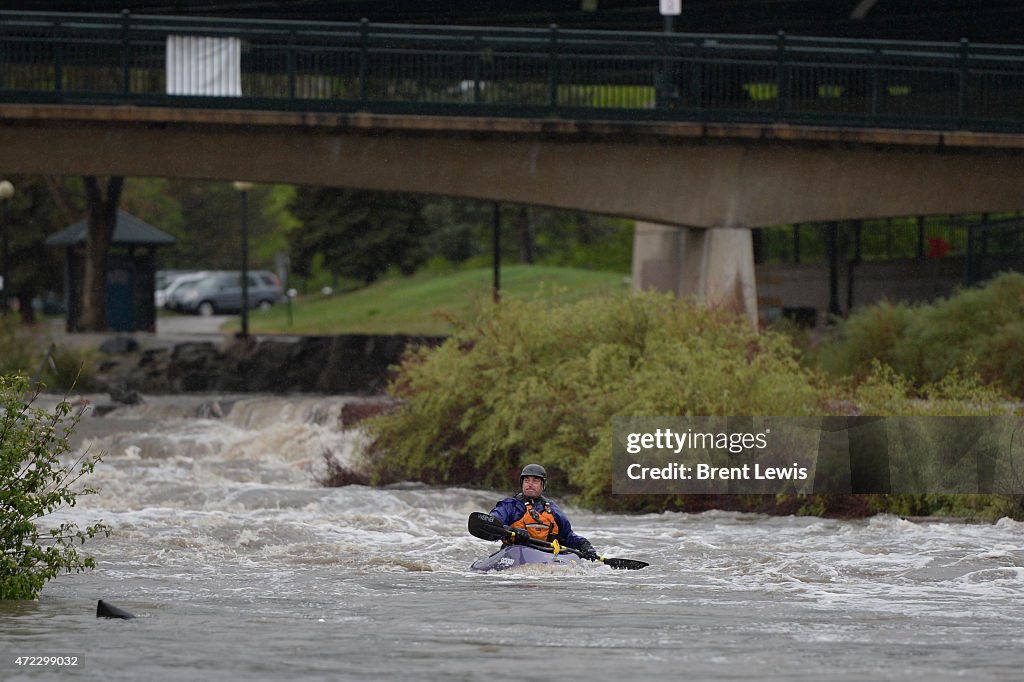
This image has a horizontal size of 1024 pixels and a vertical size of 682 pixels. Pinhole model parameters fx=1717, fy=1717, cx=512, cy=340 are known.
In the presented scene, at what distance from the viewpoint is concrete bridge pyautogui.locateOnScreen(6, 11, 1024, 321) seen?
29.5 meters

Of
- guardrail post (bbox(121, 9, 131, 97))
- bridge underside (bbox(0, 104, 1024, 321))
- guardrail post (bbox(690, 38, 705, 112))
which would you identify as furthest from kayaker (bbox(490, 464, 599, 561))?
guardrail post (bbox(121, 9, 131, 97))

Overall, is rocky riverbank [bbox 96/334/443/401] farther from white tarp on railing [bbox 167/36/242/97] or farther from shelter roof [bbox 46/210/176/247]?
white tarp on railing [bbox 167/36/242/97]

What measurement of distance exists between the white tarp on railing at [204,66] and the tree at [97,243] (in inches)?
690

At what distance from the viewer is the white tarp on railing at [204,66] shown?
29.5 meters

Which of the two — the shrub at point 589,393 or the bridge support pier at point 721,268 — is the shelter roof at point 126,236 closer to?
the bridge support pier at point 721,268

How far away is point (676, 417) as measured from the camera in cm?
2038

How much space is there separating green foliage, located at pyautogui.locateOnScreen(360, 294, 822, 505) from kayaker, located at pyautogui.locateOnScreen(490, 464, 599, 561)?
173 inches

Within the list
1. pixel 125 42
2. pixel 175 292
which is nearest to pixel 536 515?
pixel 125 42

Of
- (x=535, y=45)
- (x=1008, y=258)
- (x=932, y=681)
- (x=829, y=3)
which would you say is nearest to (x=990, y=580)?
(x=932, y=681)

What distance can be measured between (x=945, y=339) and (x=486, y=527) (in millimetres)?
15015

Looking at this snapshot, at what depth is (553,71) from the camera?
30047 mm

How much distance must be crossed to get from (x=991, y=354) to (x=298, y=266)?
152 ft

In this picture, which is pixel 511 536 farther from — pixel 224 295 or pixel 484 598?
pixel 224 295

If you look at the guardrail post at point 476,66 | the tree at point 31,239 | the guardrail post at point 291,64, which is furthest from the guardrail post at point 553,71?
the tree at point 31,239
